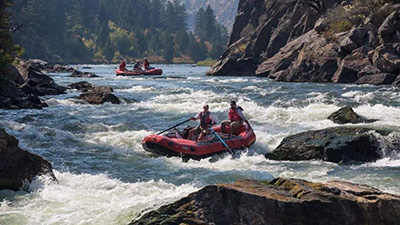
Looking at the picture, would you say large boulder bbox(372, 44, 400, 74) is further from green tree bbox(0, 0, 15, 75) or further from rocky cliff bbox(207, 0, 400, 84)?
green tree bbox(0, 0, 15, 75)

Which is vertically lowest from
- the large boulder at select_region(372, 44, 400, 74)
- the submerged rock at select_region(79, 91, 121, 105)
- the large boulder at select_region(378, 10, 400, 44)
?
→ the submerged rock at select_region(79, 91, 121, 105)

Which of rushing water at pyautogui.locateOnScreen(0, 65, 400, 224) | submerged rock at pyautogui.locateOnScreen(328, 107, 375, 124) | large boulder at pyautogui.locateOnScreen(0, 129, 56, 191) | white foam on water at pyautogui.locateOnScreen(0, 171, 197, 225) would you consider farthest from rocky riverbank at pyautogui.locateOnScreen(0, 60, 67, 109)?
white foam on water at pyautogui.locateOnScreen(0, 171, 197, 225)

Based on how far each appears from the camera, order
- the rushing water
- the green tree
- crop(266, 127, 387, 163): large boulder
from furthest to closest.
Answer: the green tree
crop(266, 127, 387, 163): large boulder
the rushing water

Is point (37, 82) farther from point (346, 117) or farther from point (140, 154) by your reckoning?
point (346, 117)

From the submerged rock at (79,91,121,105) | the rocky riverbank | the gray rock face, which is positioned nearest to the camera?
the rocky riverbank

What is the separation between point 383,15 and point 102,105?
21191 mm

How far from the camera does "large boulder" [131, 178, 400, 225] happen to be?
6.38 metres

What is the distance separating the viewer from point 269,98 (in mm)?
26359

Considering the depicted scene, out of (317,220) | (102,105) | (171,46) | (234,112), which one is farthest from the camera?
(171,46)

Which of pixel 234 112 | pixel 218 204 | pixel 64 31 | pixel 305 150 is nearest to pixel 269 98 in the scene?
pixel 234 112

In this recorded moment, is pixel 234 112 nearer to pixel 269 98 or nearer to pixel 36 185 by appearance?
pixel 36 185

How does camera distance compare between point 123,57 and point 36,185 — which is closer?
point 36,185

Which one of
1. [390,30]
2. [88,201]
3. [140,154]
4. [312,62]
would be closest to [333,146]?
[140,154]

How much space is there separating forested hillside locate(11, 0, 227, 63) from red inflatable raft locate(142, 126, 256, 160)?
9391 cm
